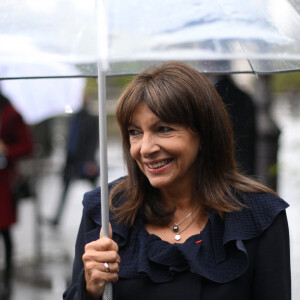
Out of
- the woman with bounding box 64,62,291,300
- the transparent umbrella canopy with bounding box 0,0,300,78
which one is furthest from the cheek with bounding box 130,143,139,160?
the transparent umbrella canopy with bounding box 0,0,300,78

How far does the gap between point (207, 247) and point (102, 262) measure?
434 millimetres

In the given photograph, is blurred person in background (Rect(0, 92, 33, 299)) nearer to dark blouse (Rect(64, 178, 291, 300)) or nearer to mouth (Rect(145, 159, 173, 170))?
dark blouse (Rect(64, 178, 291, 300))

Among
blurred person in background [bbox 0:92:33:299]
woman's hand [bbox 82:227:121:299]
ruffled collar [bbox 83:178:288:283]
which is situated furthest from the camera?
blurred person in background [bbox 0:92:33:299]

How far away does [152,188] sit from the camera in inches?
104

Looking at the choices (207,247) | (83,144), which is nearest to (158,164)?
(207,247)

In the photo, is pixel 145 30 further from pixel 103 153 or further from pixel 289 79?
pixel 289 79

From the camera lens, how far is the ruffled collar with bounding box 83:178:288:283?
2.33 metres

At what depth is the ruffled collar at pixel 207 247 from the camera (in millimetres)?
2328

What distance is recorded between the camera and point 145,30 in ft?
9.66

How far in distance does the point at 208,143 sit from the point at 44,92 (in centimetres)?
432

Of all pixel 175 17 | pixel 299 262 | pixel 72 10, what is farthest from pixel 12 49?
pixel 299 262

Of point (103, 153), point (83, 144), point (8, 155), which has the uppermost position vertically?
point (83, 144)

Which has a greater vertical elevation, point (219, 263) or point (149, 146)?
point (149, 146)

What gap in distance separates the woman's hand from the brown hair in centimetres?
28
